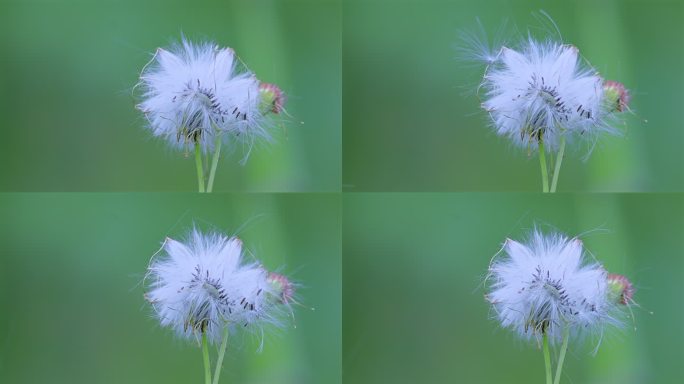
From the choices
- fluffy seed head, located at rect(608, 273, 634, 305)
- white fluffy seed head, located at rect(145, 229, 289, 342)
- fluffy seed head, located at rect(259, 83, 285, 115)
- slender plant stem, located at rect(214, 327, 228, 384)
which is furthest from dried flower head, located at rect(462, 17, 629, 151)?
slender plant stem, located at rect(214, 327, 228, 384)

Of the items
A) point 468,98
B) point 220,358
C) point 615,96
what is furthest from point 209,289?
point 615,96

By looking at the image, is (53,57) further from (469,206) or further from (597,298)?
(597,298)

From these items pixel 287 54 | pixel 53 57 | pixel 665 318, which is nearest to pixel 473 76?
Result: pixel 287 54

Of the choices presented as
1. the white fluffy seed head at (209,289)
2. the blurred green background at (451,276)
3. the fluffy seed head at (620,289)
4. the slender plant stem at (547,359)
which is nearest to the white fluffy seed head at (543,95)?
the blurred green background at (451,276)

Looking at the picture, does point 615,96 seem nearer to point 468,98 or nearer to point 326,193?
point 468,98

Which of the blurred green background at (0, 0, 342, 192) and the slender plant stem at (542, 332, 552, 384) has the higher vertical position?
the blurred green background at (0, 0, 342, 192)

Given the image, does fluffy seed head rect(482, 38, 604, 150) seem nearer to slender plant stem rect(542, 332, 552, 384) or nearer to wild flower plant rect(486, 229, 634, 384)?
wild flower plant rect(486, 229, 634, 384)

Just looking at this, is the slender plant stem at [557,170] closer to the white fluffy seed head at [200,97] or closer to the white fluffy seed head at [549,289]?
the white fluffy seed head at [549,289]
